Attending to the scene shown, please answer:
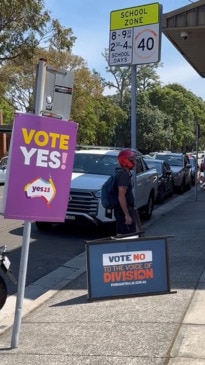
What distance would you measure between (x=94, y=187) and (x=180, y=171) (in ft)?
41.8

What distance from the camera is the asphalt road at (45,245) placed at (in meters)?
8.32

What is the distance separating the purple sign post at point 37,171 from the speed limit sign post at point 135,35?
3980 mm

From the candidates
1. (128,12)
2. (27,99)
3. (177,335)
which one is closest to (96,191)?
(128,12)

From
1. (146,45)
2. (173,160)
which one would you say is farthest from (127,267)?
(173,160)

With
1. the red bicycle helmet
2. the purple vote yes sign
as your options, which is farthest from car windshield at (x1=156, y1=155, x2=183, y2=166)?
the purple vote yes sign

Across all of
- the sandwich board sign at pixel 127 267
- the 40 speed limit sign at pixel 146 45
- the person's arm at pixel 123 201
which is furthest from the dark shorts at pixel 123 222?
the 40 speed limit sign at pixel 146 45

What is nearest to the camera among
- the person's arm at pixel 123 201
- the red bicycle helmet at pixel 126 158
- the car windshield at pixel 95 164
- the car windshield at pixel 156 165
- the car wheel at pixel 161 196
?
the red bicycle helmet at pixel 126 158

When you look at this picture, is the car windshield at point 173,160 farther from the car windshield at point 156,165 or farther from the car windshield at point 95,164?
the car windshield at point 95,164

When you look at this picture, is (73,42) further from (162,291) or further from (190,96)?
(190,96)

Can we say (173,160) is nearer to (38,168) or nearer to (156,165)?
(156,165)

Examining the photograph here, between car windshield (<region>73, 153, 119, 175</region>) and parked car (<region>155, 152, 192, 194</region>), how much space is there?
9.99 metres

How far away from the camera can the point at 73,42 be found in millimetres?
29109

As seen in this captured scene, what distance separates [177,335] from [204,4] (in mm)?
7257

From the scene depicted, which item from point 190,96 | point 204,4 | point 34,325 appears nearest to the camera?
point 34,325
